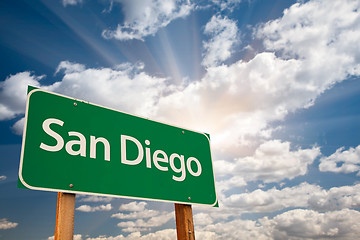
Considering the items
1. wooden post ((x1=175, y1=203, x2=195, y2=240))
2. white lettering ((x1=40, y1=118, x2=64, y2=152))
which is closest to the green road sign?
white lettering ((x1=40, y1=118, x2=64, y2=152))

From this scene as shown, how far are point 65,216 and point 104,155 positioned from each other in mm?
710

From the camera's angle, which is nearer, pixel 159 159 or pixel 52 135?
pixel 52 135

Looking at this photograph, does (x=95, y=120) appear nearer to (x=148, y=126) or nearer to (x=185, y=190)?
(x=148, y=126)

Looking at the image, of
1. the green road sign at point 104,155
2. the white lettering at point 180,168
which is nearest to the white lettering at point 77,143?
the green road sign at point 104,155

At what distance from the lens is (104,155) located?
2.95 meters

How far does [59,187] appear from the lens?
2545mm

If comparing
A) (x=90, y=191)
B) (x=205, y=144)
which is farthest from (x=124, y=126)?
(x=205, y=144)

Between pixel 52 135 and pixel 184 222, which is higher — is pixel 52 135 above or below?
above

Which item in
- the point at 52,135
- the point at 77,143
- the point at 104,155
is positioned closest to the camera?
the point at 52,135

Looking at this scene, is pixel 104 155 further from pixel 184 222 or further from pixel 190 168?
pixel 184 222

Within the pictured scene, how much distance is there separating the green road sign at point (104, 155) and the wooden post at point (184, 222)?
153 mm

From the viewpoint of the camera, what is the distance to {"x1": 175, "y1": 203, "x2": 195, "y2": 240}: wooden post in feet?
11.5

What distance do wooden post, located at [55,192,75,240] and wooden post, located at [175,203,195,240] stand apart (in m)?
1.47

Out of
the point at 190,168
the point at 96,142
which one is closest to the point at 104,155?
the point at 96,142
